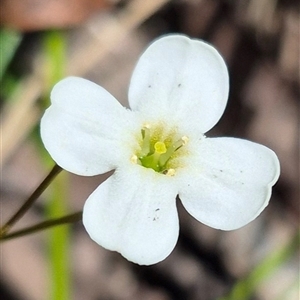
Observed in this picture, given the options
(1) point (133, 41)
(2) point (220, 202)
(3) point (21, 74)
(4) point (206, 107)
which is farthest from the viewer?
(1) point (133, 41)

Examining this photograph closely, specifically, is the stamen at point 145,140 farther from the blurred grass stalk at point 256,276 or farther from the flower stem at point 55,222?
the blurred grass stalk at point 256,276

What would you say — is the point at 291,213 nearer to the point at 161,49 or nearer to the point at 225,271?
the point at 225,271

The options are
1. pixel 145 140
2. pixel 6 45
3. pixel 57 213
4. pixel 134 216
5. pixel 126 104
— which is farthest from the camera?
pixel 126 104

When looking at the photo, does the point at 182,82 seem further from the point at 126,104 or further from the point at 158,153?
the point at 126,104

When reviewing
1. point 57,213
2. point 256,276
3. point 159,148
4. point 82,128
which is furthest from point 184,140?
point 256,276

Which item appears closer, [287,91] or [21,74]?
[21,74]

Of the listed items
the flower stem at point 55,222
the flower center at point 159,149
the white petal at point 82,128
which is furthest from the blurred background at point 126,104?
the white petal at point 82,128

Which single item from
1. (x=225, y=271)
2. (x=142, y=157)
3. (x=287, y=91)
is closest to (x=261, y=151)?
(x=142, y=157)
